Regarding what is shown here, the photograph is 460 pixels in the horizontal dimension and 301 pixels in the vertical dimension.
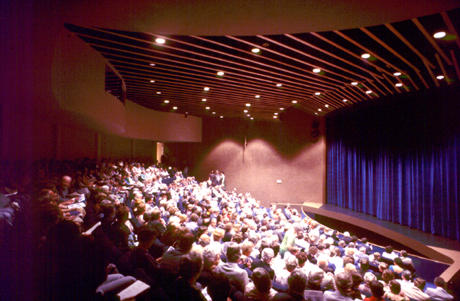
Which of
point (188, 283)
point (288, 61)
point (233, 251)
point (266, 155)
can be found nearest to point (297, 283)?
point (233, 251)

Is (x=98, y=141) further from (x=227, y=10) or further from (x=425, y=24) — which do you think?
(x=425, y=24)

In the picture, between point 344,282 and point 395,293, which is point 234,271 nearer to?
point 344,282

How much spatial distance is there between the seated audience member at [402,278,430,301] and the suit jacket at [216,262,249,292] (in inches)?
116

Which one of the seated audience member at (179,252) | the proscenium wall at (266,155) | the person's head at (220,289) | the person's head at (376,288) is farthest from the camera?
the proscenium wall at (266,155)

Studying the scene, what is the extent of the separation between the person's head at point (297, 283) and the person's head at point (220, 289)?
59 centimetres

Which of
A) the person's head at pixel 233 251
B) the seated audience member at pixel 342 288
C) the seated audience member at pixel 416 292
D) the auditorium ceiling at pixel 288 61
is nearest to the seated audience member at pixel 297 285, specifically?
the seated audience member at pixel 342 288

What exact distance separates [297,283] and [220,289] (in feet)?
2.33

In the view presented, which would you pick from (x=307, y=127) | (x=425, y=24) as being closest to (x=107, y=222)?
(x=425, y=24)

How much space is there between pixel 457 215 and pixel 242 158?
40.3ft

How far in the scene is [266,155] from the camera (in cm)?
1927

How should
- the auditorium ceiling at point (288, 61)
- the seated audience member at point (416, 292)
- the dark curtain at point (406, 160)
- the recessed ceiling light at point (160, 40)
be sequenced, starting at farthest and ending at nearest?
the dark curtain at point (406, 160)
the recessed ceiling light at point (160, 40)
the auditorium ceiling at point (288, 61)
the seated audience member at point (416, 292)

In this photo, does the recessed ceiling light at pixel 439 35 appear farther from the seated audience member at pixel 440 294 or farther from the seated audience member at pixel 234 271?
the seated audience member at pixel 234 271

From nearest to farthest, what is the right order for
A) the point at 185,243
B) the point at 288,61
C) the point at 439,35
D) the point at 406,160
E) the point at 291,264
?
the point at 185,243 → the point at 291,264 → the point at 439,35 → the point at 288,61 → the point at 406,160

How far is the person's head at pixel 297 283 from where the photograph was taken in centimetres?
A: 265
